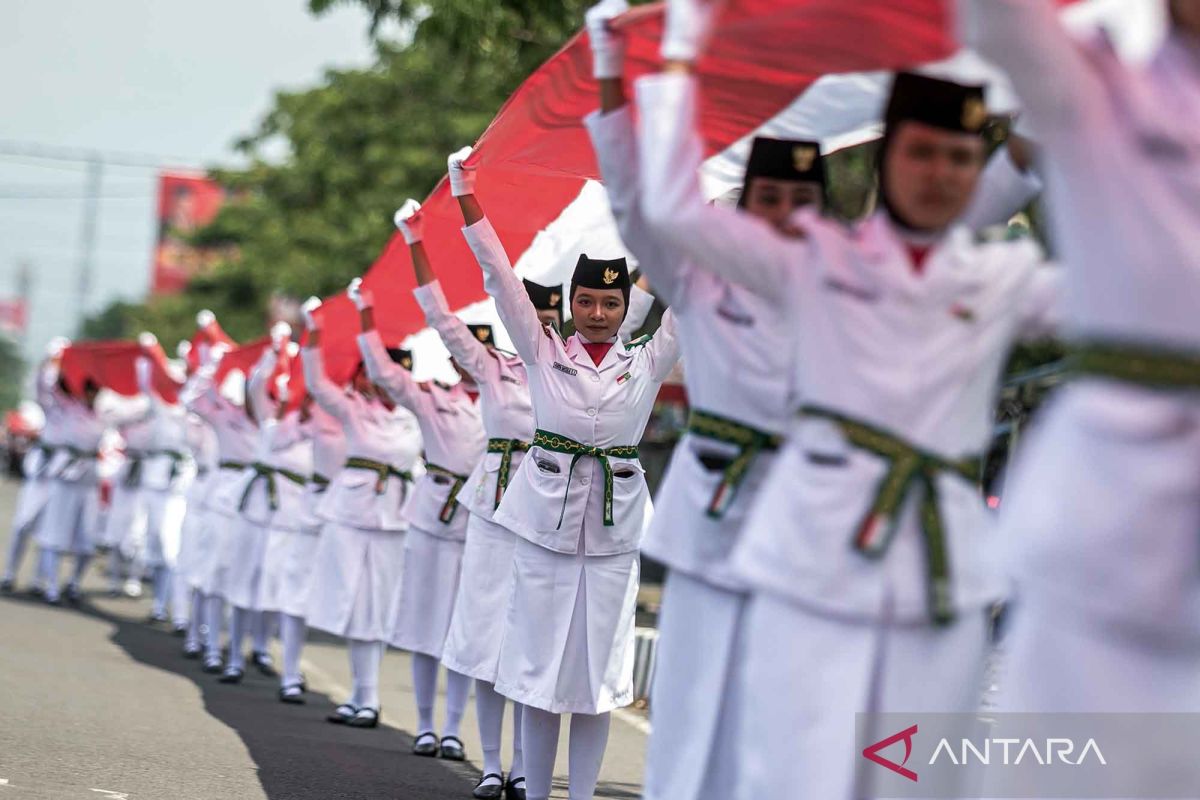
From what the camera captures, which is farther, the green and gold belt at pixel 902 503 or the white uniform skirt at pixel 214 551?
the white uniform skirt at pixel 214 551

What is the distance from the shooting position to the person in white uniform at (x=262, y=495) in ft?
44.8

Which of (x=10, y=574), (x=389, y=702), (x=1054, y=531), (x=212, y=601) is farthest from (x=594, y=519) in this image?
(x=10, y=574)

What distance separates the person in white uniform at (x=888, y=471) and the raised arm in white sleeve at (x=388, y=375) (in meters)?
5.94

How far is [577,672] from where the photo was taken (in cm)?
795

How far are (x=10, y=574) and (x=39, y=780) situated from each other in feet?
40.8

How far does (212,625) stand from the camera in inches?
584

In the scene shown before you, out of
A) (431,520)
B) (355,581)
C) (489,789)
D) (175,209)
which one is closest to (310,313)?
(355,581)

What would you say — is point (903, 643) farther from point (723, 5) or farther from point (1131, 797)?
point (723, 5)

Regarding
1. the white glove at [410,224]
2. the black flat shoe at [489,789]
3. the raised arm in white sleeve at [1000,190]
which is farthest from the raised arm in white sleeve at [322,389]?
the raised arm in white sleeve at [1000,190]

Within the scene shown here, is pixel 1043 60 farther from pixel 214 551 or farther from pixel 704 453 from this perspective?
pixel 214 551

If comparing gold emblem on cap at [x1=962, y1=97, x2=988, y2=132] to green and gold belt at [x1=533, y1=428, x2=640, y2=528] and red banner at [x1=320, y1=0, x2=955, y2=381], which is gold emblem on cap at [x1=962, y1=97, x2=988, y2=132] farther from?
green and gold belt at [x1=533, y1=428, x2=640, y2=528]

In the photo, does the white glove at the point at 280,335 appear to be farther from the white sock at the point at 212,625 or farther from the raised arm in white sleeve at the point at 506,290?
the raised arm in white sleeve at the point at 506,290

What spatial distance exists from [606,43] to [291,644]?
8.28m

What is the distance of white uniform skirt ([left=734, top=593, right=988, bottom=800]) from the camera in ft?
14.1
